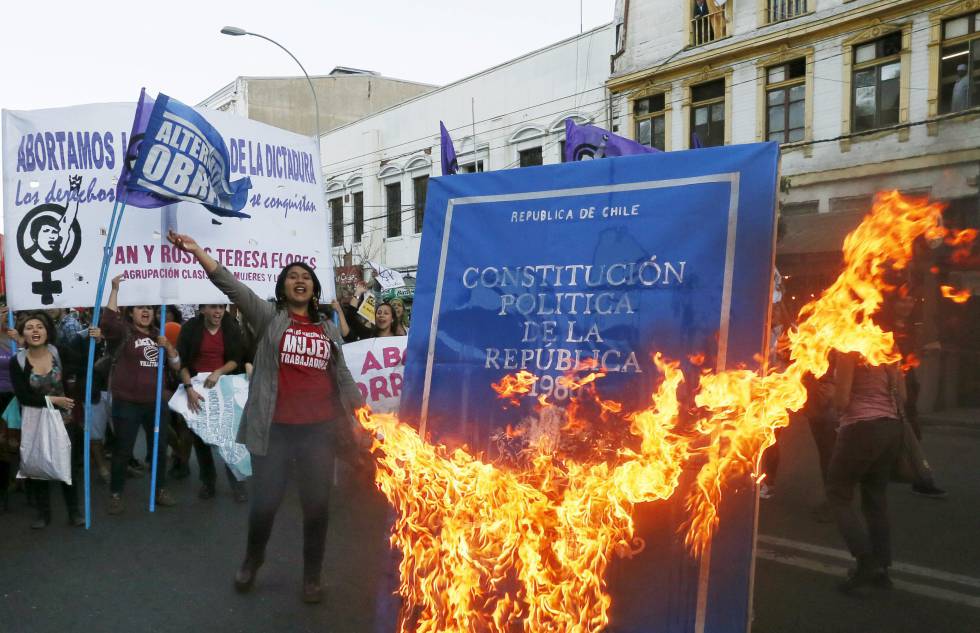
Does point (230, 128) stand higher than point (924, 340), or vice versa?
point (230, 128)

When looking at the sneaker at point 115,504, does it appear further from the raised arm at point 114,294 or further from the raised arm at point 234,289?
the raised arm at point 234,289

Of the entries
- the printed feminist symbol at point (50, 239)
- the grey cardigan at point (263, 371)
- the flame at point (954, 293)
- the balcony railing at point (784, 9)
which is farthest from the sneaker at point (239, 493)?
the balcony railing at point (784, 9)

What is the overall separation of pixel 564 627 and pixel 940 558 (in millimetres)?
3270

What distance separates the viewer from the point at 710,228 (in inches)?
111

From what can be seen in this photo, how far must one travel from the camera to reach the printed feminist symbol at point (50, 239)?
5.78 m

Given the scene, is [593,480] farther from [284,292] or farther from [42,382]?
[42,382]

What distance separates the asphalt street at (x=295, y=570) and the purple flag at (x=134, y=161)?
2397 millimetres

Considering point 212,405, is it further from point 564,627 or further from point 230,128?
point 564,627

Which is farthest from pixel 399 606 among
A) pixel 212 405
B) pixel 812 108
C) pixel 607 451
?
pixel 812 108

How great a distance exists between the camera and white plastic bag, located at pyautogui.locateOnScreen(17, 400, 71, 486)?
18.4 feet

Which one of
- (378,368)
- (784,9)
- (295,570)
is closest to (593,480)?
(295,570)

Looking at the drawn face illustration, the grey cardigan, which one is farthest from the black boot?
the drawn face illustration

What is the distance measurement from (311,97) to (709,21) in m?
22.2

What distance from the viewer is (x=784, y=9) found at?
16969 mm
